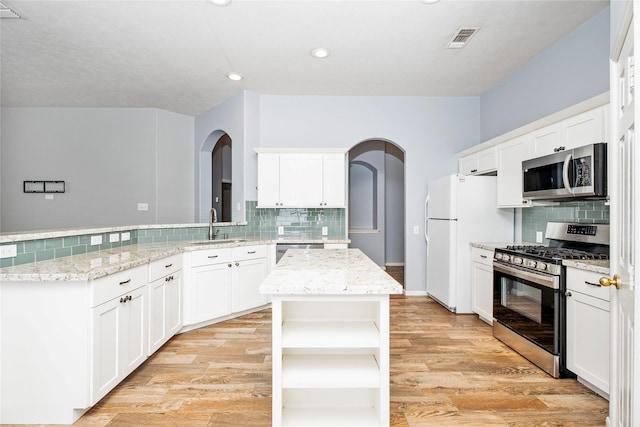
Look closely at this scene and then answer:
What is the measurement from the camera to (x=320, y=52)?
12.0 ft

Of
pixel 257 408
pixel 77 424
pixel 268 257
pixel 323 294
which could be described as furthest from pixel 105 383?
pixel 268 257

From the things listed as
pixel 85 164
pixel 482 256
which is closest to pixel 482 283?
pixel 482 256

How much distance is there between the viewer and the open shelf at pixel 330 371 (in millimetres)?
1771

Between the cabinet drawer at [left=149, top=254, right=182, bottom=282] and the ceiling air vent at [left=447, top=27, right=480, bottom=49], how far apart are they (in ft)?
11.0

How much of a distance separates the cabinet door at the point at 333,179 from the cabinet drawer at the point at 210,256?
155cm

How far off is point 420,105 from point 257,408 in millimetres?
4462

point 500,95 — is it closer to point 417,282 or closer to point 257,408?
point 417,282

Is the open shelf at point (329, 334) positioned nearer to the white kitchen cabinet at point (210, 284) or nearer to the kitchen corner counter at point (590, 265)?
the kitchen corner counter at point (590, 265)

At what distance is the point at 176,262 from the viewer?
10.8 feet

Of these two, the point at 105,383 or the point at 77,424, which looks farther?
the point at 105,383

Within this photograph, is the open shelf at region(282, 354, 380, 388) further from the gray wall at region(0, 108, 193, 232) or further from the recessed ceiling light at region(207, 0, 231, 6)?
the gray wall at region(0, 108, 193, 232)

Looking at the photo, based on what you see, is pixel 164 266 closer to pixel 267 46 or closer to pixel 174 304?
pixel 174 304

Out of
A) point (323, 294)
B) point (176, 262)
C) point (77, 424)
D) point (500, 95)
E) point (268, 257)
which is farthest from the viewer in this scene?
point (500, 95)

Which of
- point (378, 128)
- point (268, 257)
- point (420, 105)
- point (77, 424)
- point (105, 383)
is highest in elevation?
point (420, 105)
